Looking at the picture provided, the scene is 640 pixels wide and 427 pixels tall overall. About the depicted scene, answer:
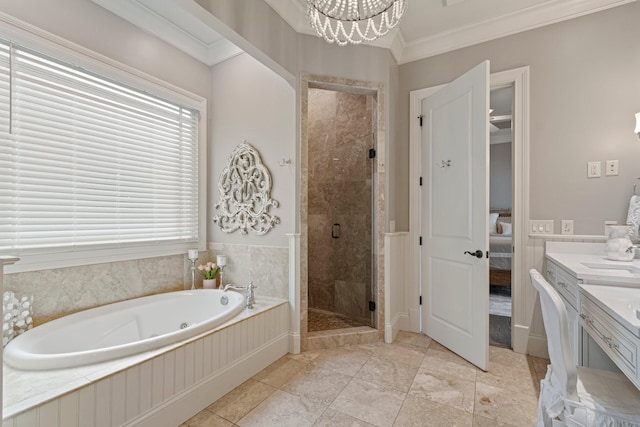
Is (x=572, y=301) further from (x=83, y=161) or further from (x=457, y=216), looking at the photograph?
(x=83, y=161)

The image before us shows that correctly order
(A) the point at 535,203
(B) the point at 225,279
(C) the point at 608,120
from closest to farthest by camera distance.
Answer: (C) the point at 608,120, (A) the point at 535,203, (B) the point at 225,279

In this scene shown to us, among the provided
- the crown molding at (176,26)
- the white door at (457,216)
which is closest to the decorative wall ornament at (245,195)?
the crown molding at (176,26)

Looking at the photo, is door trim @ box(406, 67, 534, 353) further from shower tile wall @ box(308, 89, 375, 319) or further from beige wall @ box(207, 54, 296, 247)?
beige wall @ box(207, 54, 296, 247)

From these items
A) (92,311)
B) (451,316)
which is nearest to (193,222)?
(92,311)

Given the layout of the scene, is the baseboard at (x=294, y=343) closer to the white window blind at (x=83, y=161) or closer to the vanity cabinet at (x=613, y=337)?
the white window blind at (x=83, y=161)

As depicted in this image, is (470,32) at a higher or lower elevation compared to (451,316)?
higher

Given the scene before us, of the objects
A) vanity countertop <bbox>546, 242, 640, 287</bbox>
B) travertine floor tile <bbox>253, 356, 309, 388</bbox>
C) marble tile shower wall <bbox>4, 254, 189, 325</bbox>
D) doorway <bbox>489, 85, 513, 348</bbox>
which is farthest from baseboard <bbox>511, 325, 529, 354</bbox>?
marble tile shower wall <bbox>4, 254, 189, 325</bbox>

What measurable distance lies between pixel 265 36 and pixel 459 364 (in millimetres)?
2855

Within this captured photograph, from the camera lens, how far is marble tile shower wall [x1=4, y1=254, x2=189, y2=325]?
6.02 ft

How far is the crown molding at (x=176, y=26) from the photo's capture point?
2.29 meters

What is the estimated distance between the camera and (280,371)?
Answer: 216 cm

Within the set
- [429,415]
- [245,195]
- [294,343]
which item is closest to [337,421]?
[429,415]

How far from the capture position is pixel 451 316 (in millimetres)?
2488

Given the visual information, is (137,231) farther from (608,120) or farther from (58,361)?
(608,120)
